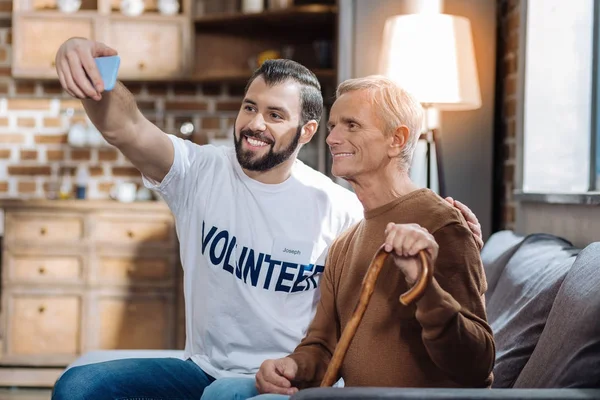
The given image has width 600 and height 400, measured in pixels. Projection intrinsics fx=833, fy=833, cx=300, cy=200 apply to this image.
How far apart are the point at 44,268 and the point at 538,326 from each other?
312 cm

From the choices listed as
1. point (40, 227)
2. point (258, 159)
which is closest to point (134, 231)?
point (40, 227)

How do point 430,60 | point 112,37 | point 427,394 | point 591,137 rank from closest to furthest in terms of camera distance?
point 427,394 < point 591,137 < point 430,60 < point 112,37

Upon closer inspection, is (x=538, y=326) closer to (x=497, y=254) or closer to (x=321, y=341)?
(x=321, y=341)

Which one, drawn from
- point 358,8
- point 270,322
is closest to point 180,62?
point 358,8

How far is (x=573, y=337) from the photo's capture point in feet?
4.81

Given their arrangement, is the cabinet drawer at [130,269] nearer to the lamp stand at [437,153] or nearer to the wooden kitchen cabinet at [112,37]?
the wooden kitchen cabinet at [112,37]

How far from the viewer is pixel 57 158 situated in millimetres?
5008

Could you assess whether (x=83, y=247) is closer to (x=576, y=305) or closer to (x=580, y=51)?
(x=580, y=51)

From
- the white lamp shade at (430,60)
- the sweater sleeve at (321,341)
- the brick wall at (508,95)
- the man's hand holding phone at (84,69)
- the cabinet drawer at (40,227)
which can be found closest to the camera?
the man's hand holding phone at (84,69)

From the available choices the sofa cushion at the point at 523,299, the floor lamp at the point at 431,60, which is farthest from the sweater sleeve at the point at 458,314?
the floor lamp at the point at 431,60

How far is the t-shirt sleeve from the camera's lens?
2014 millimetres

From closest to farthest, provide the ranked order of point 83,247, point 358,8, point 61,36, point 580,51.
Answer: point 580,51
point 358,8
point 83,247
point 61,36

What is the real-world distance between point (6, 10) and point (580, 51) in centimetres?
349

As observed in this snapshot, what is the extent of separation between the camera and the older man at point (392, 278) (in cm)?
135
